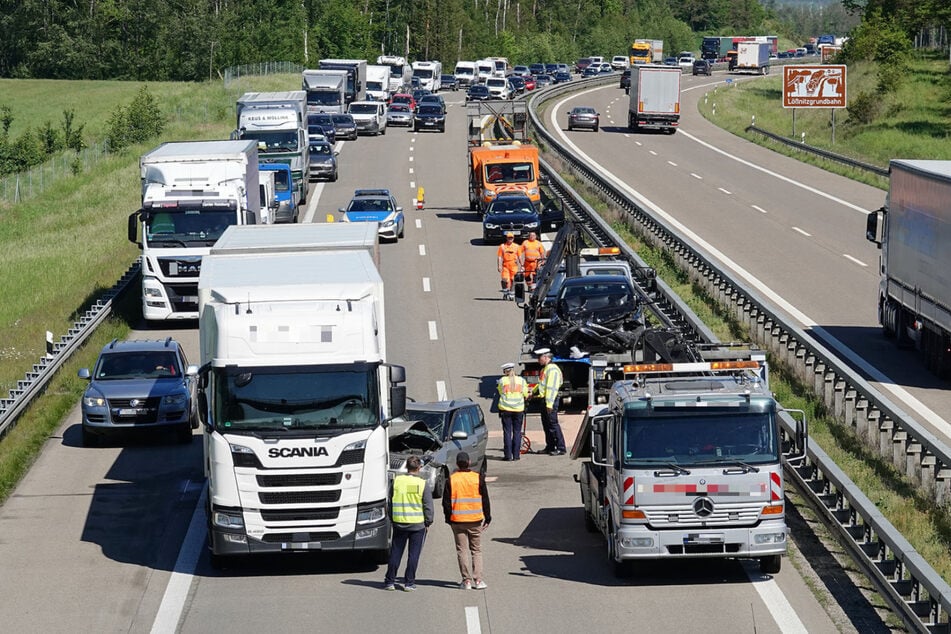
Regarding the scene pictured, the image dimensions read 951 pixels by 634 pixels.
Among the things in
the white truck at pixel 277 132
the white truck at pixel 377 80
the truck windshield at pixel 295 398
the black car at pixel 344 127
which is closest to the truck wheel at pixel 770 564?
the truck windshield at pixel 295 398

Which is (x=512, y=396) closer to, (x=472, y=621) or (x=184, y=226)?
(x=472, y=621)

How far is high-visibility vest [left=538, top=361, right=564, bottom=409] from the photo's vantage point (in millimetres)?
21828

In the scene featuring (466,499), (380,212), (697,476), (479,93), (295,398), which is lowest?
(380,212)

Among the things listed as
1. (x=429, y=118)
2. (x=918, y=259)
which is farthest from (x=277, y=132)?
(x=429, y=118)

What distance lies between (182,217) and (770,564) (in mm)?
20736

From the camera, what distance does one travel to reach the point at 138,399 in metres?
23.1

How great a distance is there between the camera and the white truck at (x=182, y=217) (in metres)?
32.6

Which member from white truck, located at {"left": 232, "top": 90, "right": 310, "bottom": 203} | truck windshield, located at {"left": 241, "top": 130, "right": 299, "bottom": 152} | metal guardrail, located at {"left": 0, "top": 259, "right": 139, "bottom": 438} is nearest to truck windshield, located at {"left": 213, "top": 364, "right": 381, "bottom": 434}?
metal guardrail, located at {"left": 0, "top": 259, "right": 139, "bottom": 438}

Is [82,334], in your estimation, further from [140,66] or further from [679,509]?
[140,66]

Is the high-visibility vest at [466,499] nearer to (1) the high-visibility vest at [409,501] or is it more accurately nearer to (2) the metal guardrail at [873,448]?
(1) the high-visibility vest at [409,501]

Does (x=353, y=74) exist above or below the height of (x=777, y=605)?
above

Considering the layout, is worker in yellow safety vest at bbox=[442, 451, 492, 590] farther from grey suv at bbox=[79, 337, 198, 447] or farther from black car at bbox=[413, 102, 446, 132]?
black car at bbox=[413, 102, 446, 132]

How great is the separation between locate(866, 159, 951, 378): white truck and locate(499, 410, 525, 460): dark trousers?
8133 mm

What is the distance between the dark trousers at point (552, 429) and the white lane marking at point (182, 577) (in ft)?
16.9
